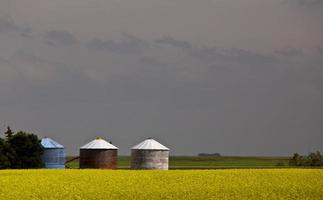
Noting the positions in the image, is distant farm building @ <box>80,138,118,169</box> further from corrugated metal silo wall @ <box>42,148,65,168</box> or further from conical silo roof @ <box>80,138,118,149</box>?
corrugated metal silo wall @ <box>42,148,65,168</box>

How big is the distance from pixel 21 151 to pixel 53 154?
3679mm

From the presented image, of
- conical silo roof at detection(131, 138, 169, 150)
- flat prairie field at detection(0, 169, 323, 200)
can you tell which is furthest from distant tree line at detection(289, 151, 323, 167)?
flat prairie field at detection(0, 169, 323, 200)

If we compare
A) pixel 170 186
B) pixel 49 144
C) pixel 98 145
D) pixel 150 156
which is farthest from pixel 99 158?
pixel 170 186

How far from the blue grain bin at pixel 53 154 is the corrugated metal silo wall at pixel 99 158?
501 centimetres

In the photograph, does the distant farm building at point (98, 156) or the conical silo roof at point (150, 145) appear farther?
the distant farm building at point (98, 156)

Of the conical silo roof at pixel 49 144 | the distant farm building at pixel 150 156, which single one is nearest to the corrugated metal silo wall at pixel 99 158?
the distant farm building at pixel 150 156

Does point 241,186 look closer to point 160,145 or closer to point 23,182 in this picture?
point 23,182

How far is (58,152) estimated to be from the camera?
75.2 metres

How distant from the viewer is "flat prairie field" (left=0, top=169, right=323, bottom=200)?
35.9 meters

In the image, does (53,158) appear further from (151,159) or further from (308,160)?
(308,160)

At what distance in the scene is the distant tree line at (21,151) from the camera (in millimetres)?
72000

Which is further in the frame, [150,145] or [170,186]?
[150,145]

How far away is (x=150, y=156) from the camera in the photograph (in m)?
69.3

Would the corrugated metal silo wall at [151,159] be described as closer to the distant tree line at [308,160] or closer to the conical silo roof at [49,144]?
the conical silo roof at [49,144]
